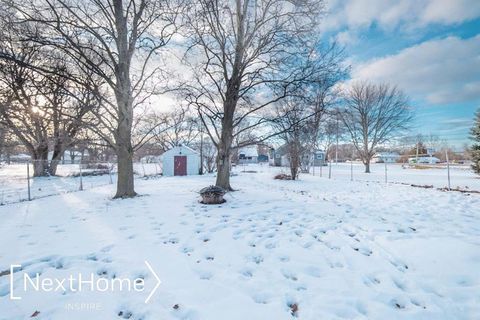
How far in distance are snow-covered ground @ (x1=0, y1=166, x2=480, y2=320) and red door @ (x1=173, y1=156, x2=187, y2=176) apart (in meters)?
21.2

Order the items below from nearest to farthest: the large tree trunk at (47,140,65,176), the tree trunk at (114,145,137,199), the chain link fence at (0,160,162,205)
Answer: the tree trunk at (114,145,137,199) → the chain link fence at (0,160,162,205) → the large tree trunk at (47,140,65,176)

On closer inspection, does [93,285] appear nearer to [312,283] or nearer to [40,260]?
[40,260]

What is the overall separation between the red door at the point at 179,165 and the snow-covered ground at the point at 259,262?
69.7 feet

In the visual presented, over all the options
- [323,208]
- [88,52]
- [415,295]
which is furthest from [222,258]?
[88,52]

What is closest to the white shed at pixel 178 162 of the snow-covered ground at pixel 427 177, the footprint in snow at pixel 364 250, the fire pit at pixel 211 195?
the snow-covered ground at pixel 427 177

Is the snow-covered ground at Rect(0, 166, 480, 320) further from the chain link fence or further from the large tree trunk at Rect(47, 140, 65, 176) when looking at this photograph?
the large tree trunk at Rect(47, 140, 65, 176)

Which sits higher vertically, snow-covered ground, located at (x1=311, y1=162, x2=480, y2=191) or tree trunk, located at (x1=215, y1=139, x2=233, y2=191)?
tree trunk, located at (x1=215, y1=139, x2=233, y2=191)

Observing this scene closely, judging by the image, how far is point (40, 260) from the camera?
373cm

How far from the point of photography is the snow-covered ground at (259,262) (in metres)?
2.59

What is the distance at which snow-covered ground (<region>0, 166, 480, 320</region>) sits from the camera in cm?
259

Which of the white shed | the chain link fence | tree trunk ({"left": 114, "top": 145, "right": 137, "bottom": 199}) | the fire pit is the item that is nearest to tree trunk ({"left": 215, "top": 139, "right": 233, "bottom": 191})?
the fire pit

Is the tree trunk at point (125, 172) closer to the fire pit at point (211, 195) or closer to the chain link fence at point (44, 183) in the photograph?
the chain link fence at point (44, 183)

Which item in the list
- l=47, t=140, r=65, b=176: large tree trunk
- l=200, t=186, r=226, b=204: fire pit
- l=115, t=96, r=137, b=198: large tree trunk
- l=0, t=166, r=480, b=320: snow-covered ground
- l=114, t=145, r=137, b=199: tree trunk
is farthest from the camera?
l=47, t=140, r=65, b=176: large tree trunk

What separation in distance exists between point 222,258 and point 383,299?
2.14 metres
